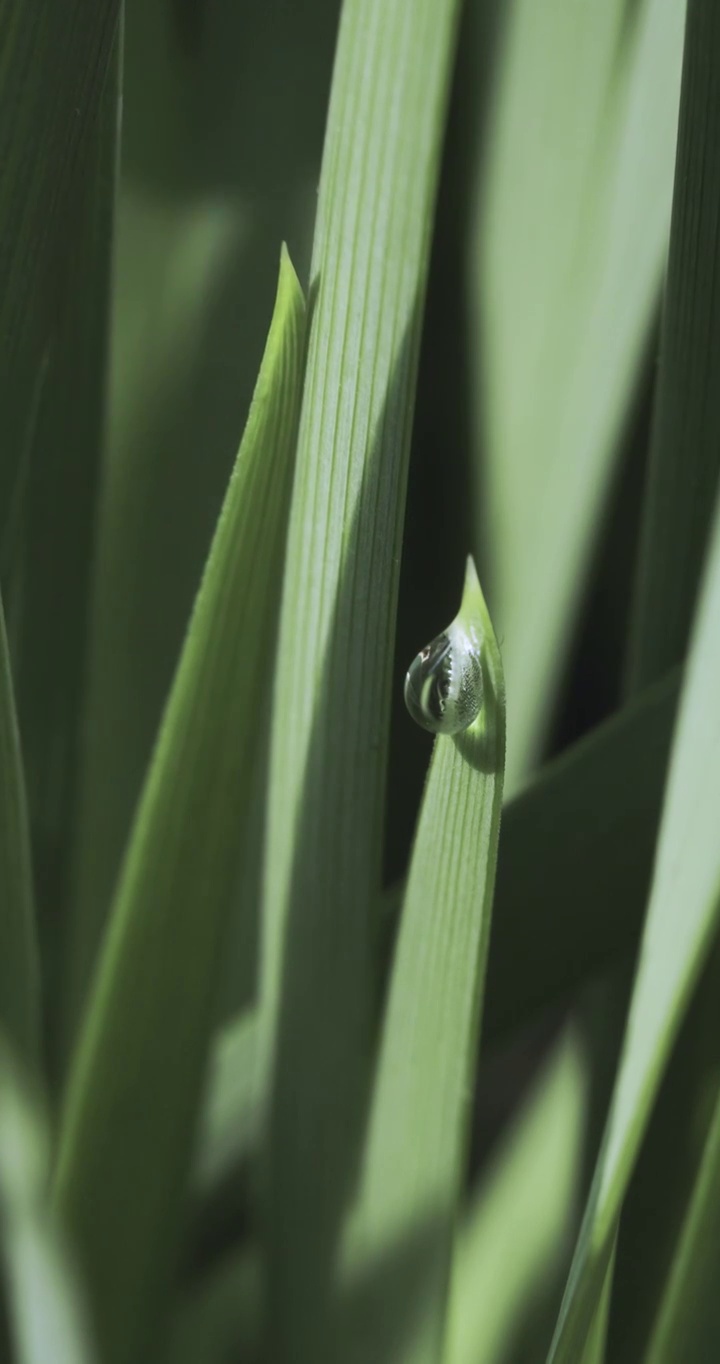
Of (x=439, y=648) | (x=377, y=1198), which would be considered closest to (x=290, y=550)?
(x=439, y=648)

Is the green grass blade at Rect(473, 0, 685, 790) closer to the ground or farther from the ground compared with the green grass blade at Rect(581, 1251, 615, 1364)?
farther from the ground

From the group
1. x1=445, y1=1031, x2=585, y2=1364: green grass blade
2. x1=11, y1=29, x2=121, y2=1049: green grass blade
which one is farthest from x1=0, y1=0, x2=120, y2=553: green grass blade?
x1=445, y1=1031, x2=585, y2=1364: green grass blade

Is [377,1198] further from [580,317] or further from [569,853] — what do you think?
[580,317]

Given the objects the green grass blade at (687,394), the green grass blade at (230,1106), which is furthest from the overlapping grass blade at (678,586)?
the green grass blade at (230,1106)

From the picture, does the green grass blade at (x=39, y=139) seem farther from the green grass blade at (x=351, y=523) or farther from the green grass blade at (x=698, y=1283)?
Answer: the green grass blade at (x=698, y=1283)

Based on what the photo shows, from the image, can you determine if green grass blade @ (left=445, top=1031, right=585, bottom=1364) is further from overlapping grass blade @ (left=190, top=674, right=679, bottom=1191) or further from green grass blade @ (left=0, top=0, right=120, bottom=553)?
green grass blade @ (left=0, top=0, right=120, bottom=553)

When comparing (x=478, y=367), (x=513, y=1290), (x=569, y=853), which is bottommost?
(x=513, y=1290)
